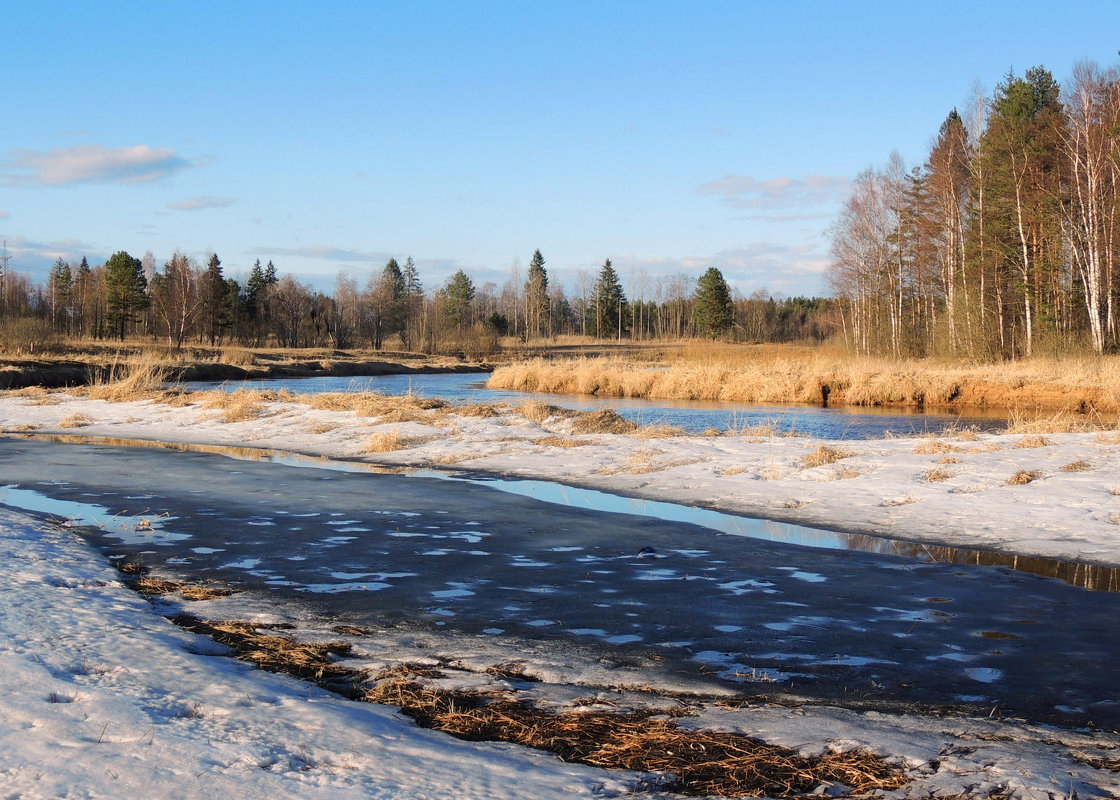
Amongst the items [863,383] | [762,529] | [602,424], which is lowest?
[762,529]

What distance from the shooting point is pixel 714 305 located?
319 ft

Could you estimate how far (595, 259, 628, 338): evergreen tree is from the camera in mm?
112244

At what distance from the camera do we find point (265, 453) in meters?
17.4

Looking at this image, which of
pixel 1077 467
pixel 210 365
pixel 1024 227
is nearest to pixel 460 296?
→ pixel 210 365

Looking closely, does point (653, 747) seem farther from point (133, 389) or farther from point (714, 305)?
point (714, 305)

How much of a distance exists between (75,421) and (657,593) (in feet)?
64.8

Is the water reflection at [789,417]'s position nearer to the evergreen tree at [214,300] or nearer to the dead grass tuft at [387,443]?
the dead grass tuft at [387,443]

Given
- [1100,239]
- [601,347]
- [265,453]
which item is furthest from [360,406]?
[601,347]

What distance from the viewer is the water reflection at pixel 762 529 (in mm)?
7824

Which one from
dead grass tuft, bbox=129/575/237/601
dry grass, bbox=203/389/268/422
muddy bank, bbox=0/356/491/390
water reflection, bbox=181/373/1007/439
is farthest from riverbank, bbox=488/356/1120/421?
dead grass tuft, bbox=129/575/237/601

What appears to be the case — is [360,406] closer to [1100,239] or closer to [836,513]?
[836,513]

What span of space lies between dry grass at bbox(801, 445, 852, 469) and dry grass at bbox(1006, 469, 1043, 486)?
2539 mm

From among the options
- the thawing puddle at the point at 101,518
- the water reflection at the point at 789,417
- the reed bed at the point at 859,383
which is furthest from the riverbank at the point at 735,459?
the reed bed at the point at 859,383

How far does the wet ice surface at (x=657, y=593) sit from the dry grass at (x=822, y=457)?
12.5ft
